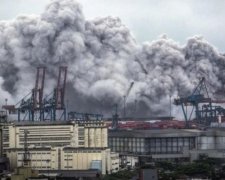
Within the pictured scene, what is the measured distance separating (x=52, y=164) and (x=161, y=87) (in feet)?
150

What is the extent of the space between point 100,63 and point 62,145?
41724 mm

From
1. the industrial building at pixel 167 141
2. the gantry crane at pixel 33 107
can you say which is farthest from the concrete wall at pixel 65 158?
the gantry crane at pixel 33 107

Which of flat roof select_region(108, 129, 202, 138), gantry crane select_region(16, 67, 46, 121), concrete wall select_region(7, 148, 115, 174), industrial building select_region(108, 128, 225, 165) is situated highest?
gantry crane select_region(16, 67, 46, 121)

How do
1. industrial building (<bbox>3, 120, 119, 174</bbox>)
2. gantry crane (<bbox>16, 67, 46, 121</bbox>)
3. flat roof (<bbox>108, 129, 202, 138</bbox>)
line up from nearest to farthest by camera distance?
industrial building (<bbox>3, 120, 119, 174</bbox>) < flat roof (<bbox>108, 129, 202, 138</bbox>) < gantry crane (<bbox>16, 67, 46, 121</bbox>)

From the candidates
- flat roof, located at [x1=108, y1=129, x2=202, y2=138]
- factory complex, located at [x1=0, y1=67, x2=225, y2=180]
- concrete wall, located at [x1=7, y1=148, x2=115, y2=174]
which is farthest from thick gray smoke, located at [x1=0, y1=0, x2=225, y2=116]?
concrete wall, located at [x1=7, y1=148, x2=115, y2=174]

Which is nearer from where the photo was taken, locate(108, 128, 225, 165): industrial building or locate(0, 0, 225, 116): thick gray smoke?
locate(108, 128, 225, 165): industrial building

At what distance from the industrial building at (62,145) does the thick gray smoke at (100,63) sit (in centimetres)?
3236

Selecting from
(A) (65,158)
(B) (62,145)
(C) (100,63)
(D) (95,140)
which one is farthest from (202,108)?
(A) (65,158)

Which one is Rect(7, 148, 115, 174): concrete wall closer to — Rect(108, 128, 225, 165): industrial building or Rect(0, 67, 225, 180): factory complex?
Rect(0, 67, 225, 180): factory complex

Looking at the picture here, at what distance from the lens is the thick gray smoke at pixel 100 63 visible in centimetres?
10850

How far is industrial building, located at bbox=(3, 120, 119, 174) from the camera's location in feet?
227

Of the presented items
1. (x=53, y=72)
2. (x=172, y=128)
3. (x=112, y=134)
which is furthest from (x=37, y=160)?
(x=53, y=72)

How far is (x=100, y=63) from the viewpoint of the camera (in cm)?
11388

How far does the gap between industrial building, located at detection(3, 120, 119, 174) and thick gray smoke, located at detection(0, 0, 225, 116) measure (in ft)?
106
